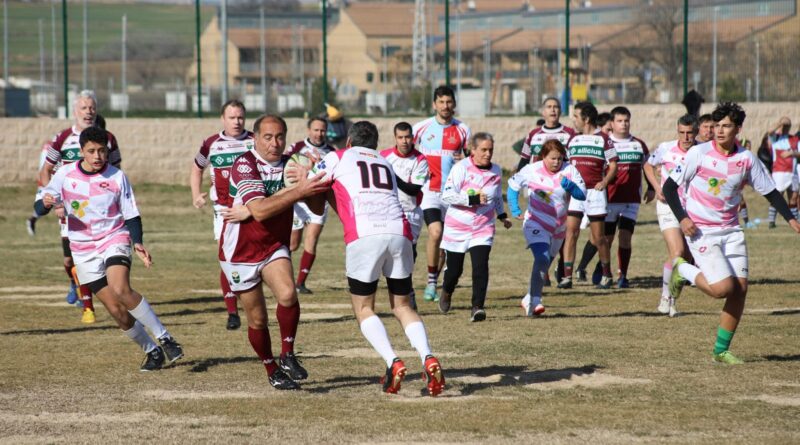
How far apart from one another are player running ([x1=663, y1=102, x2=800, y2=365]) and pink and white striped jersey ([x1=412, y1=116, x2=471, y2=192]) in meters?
4.57

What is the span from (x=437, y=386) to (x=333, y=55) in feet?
78.1

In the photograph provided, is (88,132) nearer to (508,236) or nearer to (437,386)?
(437,386)

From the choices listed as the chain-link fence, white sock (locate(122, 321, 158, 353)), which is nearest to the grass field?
white sock (locate(122, 321, 158, 353))

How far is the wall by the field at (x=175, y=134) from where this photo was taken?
2791 centimetres

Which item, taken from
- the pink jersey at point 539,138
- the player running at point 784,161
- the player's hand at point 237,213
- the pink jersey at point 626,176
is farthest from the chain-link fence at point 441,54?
the player's hand at point 237,213

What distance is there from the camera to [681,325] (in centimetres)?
1136

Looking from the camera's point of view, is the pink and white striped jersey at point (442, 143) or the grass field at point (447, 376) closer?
the grass field at point (447, 376)

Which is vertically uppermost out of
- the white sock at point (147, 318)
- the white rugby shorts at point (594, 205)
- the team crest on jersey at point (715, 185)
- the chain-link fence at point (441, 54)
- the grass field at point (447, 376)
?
the chain-link fence at point (441, 54)

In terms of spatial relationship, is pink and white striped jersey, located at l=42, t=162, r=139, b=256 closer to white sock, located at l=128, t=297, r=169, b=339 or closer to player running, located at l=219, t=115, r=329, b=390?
white sock, located at l=128, t=297, r=169, b=339

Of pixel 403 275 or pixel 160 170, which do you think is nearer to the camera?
pixel 403 275

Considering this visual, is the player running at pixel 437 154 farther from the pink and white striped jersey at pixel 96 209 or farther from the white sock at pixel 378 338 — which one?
the white sock at pixel 378 338

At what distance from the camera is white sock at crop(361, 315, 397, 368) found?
810 cm

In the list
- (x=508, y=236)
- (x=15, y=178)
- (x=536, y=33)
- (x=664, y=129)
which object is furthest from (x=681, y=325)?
(x=536, y=33)

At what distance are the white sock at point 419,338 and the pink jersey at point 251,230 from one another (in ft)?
3.84
